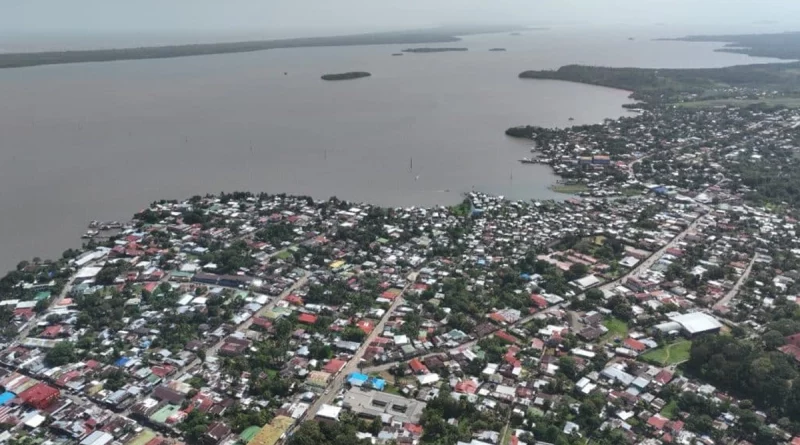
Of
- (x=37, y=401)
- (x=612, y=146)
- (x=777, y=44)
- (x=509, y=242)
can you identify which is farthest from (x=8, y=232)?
(x=777, y=44)

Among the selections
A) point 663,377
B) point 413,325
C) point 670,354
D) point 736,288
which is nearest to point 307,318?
point 413,325

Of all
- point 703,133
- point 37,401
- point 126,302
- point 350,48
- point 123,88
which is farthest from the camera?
point 350,48

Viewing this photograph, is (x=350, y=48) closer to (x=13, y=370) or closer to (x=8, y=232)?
(x=8, y=232)

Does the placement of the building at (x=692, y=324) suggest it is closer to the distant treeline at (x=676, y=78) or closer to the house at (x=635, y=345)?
the house at (x=635, y=345)

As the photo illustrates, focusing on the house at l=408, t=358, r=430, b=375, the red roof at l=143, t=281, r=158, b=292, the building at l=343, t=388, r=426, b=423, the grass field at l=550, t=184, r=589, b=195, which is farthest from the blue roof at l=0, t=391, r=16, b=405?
the grass field at l=550, t=184, r=589, b=195

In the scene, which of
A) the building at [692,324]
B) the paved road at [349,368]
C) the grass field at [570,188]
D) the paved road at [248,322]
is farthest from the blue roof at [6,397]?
the grass field at [570,188]
